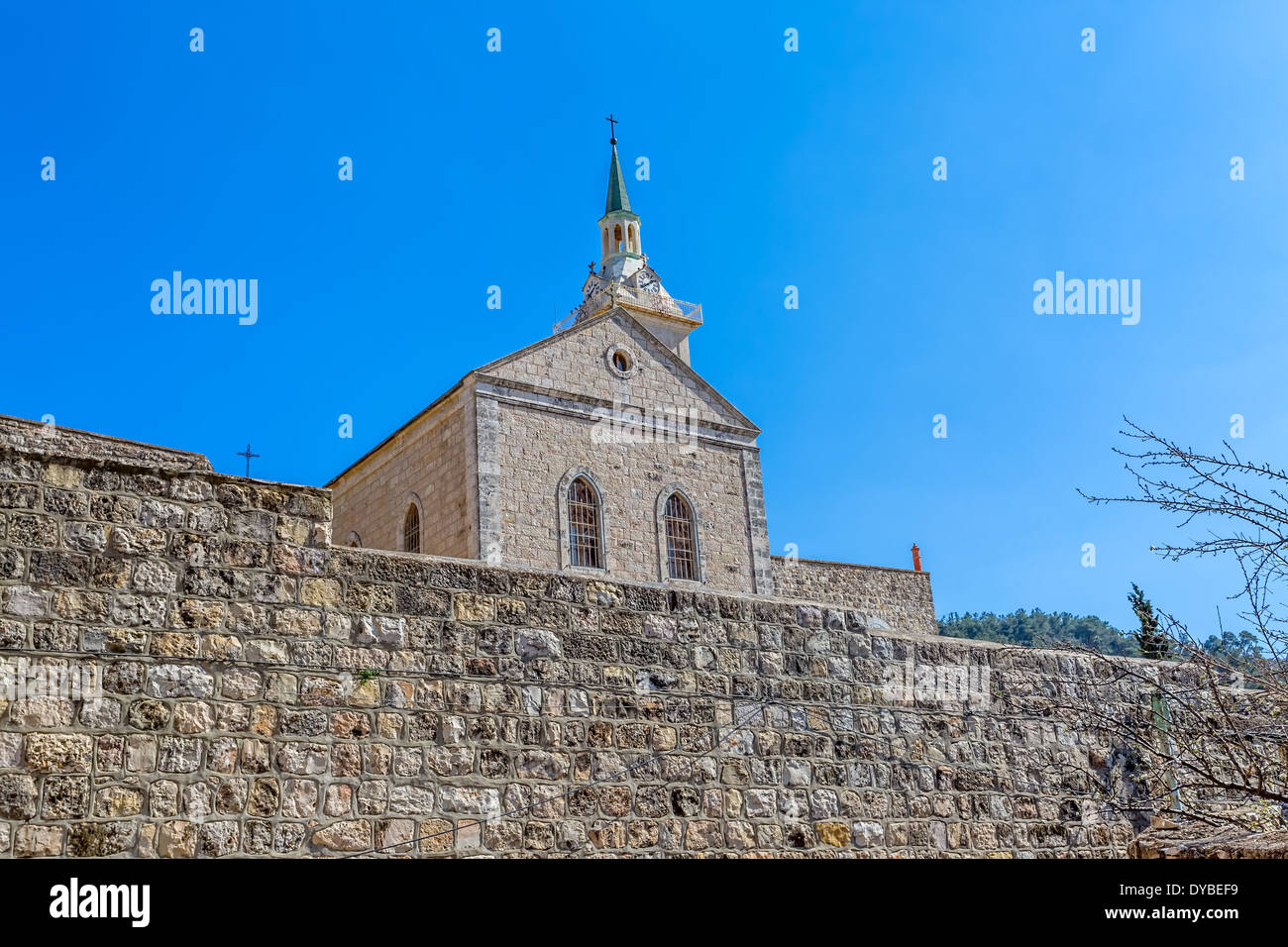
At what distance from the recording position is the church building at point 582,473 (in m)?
20.2

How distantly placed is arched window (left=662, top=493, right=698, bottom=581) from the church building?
0.08 feet

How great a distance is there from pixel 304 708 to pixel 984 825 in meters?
4.35

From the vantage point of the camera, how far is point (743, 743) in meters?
6.87

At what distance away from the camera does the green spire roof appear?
45781 millimetres

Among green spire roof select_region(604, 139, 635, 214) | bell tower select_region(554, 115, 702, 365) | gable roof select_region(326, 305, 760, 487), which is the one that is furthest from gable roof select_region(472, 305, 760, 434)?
green spire roof select_region(604, 139, 635, 214)

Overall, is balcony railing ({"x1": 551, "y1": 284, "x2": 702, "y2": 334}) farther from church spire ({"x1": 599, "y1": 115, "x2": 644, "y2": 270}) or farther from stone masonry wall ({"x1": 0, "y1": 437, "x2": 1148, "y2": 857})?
stone masonry wall ({"x1": 0, "y1": 437, "x2": 1148, "y2": 857})

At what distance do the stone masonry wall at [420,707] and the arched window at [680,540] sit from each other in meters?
14.0

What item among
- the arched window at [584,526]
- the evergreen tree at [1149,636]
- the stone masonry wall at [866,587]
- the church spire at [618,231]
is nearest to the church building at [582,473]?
the arched window at [584,526]

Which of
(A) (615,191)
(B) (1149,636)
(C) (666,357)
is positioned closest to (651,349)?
(C) (666,357)

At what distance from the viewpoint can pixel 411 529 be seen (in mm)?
21406

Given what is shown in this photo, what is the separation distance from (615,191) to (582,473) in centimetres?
2724

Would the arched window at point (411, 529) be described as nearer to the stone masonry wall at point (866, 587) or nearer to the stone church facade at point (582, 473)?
the stone church facade at point (582, 473)

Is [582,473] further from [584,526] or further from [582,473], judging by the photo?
[584,526]
